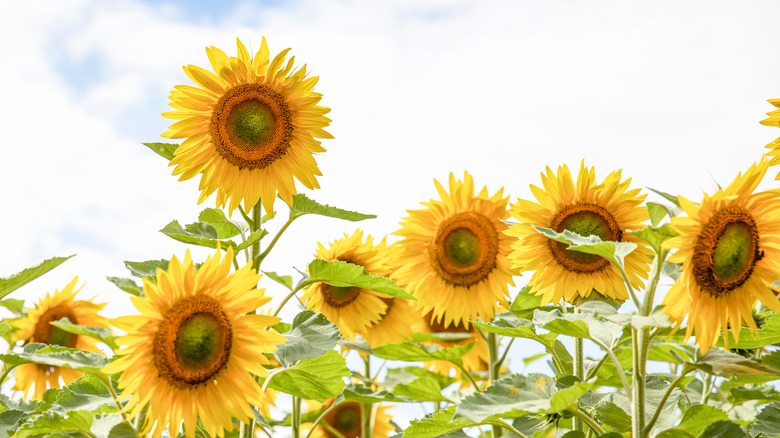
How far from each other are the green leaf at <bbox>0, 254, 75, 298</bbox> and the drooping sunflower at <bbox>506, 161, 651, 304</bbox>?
2.14 m

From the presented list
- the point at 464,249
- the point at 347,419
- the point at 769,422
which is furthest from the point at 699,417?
the point at 347,419

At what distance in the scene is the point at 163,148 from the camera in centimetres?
319

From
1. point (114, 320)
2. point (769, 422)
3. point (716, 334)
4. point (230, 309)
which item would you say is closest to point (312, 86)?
point (230, 309)

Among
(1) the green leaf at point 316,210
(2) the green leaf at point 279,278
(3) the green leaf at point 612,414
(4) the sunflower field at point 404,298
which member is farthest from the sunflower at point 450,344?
(3) the green leaf at point 612,414

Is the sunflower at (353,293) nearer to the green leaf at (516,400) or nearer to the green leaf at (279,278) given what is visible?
the green leaf at (279,278)

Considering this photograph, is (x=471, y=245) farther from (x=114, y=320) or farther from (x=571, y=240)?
(x=114, y=320)

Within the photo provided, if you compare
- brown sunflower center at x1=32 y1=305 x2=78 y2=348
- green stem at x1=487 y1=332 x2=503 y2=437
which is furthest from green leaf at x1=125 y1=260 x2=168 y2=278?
brown sunflower center at x1=32 y1=305 x2=78 y2=348

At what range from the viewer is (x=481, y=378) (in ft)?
16.3

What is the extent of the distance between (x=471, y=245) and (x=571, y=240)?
5.96 feet

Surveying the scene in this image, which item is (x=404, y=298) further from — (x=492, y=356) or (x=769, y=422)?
(x=769, y=422)

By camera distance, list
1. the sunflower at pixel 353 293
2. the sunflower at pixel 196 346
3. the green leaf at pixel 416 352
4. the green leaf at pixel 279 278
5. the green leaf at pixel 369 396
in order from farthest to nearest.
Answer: the sunflower at pixel 353 293
the green leaf at pixel 279 278
the green leaf at pixel 416 352
the green leaf at pixel 369 396
the sunflower at pixel 196 346

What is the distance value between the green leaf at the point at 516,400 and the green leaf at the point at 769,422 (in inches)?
30.5

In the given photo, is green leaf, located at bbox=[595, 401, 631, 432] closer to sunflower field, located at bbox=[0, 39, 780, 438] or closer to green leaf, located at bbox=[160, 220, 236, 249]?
sunflower field, located at bbox=[0, 39, 780, 438]

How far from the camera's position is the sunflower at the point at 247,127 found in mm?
3154
